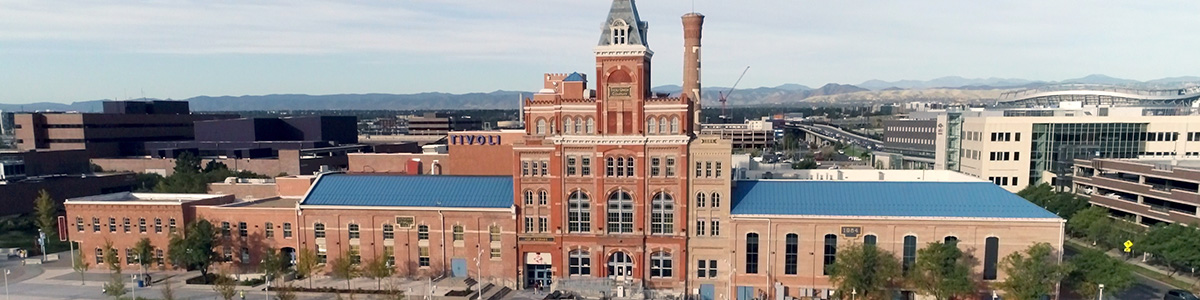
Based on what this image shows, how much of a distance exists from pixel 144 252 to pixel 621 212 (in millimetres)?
50468

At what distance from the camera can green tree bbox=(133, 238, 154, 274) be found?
66562mm

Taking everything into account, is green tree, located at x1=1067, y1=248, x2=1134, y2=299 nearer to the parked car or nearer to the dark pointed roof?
the parked car

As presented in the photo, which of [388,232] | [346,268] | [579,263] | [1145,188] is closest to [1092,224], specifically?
[1145,188]

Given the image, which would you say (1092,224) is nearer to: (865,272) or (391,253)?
(865,272)

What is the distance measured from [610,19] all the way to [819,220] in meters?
27.2

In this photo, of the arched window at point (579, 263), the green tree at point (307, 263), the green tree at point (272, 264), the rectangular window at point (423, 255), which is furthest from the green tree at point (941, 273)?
the green tree at point (272, 264)

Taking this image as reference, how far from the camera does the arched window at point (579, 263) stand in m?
63.4

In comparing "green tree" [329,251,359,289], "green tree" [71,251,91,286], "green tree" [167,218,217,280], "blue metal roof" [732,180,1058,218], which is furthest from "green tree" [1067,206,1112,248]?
"green tree" [71,251,91,286]

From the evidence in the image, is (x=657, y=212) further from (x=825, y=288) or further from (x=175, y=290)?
(x=175, y=290)

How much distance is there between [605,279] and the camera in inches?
2456

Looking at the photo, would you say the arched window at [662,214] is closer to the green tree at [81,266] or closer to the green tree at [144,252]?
the green tree at [144,252]

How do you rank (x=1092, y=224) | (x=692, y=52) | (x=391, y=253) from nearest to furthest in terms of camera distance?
(x=391, y=253) → (x=1092, y=224) → (x=692, y=52)

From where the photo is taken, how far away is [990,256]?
57.6 metres

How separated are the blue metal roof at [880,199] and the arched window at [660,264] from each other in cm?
797
